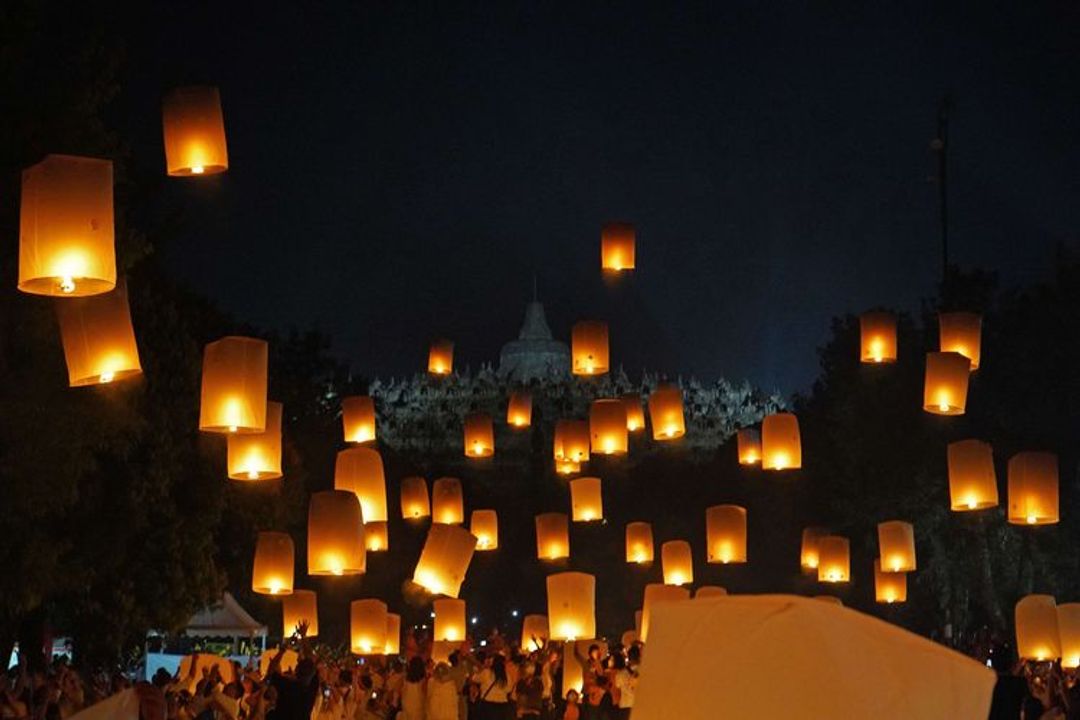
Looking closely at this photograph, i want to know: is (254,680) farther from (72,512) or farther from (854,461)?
(854,461)

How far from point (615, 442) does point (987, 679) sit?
2190 centimetres

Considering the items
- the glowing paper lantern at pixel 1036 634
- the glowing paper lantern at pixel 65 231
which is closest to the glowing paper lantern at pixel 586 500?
the glowing paper lantern at pixel 1036 634

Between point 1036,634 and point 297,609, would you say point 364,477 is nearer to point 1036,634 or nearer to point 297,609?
point 297,609

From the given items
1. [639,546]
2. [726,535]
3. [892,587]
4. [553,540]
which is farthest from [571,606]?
[639,546]

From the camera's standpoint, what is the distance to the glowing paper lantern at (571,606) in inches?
926

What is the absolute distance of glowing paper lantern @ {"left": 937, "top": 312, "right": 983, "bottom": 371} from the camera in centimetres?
2272

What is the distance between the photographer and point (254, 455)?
1738 centimetres

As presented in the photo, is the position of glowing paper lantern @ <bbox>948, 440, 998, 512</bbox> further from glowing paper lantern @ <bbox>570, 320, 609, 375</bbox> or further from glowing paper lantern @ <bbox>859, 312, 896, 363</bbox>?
glowing paper lantern @ <bbox>570, 320, 609, 375</bbox>

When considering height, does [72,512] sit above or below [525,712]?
above

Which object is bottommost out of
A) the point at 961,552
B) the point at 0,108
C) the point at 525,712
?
the point at 525,712

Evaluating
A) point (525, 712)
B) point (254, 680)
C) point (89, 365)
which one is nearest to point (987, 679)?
point (89, 365)

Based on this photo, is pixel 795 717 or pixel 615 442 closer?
pixel 795 717

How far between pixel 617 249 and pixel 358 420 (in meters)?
6.34

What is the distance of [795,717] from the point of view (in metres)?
4.77
